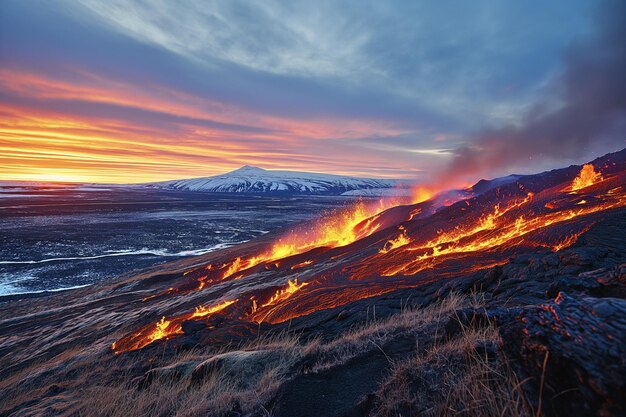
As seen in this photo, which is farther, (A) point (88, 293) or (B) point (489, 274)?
(A) point (88, 293)

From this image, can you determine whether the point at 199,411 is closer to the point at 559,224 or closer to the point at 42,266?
the point at 559,224

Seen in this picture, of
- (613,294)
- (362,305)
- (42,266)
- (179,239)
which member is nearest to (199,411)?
(613,294)

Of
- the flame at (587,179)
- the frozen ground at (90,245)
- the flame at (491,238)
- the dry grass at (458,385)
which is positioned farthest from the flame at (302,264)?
the frozen ground at (90,245)

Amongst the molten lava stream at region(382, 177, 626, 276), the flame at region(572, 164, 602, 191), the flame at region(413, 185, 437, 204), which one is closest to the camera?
the molten lava stream at region(382, 177, 626, 276)

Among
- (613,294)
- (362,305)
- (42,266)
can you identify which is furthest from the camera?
(42,266)

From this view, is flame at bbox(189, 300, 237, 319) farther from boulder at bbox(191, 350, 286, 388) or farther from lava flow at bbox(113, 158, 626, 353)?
boulder at bbox(191, 350, 286, 388)

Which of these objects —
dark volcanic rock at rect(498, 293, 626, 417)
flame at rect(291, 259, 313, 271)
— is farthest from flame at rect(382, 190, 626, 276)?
dark volcanic rock at rect(498, 293, 626, 417)
